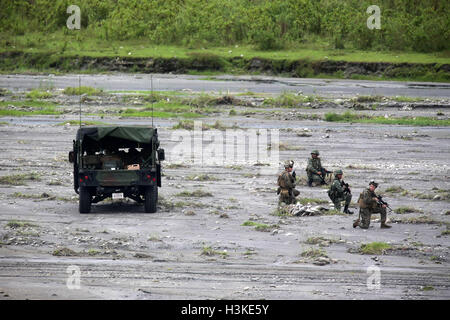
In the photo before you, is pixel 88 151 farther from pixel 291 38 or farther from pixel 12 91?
pixel 291 38

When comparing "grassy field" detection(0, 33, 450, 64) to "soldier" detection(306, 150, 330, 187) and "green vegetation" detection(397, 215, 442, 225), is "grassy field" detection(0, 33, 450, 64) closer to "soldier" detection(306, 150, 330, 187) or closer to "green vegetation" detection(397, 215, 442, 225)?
"soldier" detection(306, 150, 330, 187)

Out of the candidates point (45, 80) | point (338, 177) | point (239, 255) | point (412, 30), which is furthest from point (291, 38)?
point (239, 255)

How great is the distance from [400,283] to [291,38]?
5297 cm

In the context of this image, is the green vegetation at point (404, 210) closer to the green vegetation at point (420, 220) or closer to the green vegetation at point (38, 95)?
the green vegetation at point (420, 220)

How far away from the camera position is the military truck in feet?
68.1

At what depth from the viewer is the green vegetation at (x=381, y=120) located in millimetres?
42188

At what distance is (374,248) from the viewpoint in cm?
1788

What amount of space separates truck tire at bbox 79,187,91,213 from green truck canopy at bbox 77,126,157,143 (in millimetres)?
1316

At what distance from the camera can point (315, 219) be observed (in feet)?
69.3

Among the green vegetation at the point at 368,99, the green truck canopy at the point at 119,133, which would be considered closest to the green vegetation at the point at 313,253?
the green truck canopy at the point at 119,133

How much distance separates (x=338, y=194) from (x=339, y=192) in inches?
3.3

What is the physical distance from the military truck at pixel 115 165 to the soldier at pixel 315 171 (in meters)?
5.12

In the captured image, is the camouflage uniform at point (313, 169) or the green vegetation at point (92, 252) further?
the camouflage uniform at point (313, 169)

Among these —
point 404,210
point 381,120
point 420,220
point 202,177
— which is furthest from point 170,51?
point 420,220
